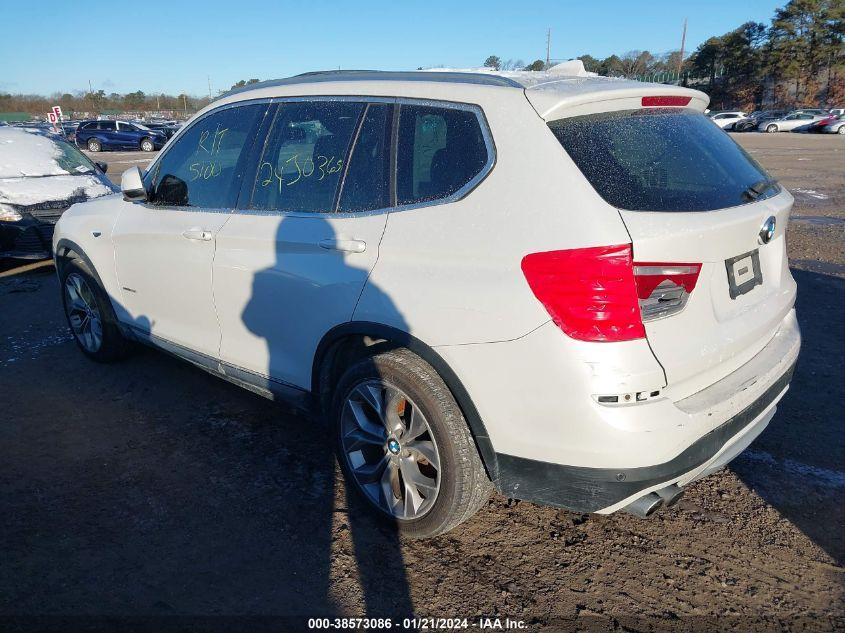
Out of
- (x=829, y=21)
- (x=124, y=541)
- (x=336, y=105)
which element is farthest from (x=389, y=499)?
(x=829, y=21)

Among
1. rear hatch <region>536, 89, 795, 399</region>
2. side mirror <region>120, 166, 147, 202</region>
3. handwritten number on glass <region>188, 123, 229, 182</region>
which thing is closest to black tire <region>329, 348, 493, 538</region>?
rear hatch <region>536, 89, 795, 399</region>

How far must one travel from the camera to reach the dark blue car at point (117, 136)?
112 feet

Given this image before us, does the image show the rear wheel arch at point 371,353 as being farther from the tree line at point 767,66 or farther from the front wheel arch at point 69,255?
the tree line at point 767,66

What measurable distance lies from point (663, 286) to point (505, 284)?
0.55 meters

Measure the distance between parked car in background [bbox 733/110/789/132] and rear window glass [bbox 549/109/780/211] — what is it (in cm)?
4979

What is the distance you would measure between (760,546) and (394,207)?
2.17 metres

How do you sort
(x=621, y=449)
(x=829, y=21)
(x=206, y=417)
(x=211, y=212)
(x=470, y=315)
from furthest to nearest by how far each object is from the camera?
(x=829, y=21), (x=206, y=417), (x=211, y=212), (x=470, y=315), (x=621, y=449)

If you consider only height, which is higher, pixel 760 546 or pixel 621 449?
pixel 621 449

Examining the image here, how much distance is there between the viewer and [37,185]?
8336 millimetres

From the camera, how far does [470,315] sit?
96.8 inches

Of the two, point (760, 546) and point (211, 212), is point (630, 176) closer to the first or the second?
point (760, 546)

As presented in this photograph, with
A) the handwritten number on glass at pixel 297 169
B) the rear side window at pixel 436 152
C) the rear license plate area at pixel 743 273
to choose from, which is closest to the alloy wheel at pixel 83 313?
the handwritten number on glass at pixel 297 169

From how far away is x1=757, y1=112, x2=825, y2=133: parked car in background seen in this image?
43031 mm

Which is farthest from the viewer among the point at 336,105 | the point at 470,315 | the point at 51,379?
the point at 51,379
